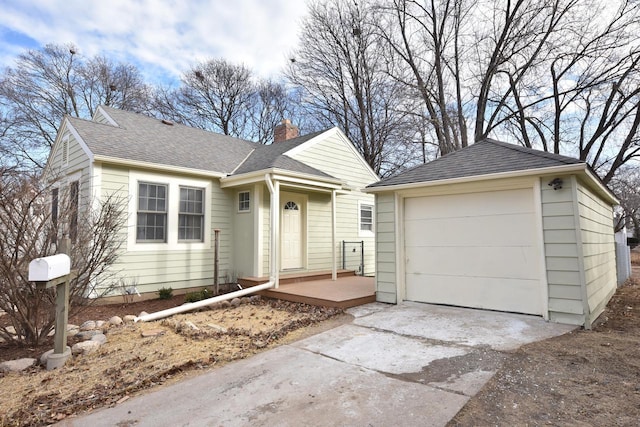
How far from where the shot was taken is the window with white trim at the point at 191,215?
7.84 m

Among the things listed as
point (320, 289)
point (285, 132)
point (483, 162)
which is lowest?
point (320, 289)

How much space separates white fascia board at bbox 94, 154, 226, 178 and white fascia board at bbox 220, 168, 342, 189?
1.21ft

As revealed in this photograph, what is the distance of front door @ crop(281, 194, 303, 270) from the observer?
9.02 meters

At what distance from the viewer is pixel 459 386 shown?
2928mm

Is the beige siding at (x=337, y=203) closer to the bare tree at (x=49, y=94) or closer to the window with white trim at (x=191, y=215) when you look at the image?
the window with white trim at (x=191, y=215)

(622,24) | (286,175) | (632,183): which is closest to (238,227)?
(286,175)

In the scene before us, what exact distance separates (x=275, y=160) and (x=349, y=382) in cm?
614

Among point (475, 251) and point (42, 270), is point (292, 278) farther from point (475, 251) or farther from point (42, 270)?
point (42, 270)

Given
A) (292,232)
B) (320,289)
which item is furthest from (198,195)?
(320,289)

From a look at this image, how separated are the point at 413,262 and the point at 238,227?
450 centimetres

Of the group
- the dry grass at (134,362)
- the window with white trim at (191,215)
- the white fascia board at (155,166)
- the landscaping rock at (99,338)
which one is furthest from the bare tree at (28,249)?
the window with white trim at (191,215)

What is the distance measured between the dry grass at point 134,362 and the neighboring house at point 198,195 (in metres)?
2.17

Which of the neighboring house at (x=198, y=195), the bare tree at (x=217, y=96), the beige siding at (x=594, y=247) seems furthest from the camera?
the bare tree at (x=217, y=96)

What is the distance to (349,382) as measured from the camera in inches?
122
